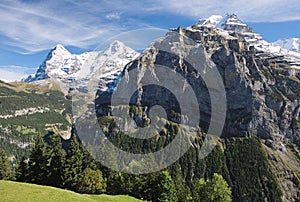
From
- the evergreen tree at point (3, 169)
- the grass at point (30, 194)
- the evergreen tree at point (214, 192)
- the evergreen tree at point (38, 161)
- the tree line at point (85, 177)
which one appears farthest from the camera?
the evergreen tree at point (3, 169)

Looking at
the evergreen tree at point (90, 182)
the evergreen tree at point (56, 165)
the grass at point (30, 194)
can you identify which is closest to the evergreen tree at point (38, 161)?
the evergreen tree at point (56, 165)

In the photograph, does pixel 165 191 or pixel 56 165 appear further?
pixel 165 191

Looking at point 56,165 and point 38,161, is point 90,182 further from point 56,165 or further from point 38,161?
point 38,161

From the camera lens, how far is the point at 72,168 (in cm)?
7694

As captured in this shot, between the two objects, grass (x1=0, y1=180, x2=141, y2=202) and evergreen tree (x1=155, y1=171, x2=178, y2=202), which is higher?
grass (x1=0, y1=180, x2=141, y2=202)

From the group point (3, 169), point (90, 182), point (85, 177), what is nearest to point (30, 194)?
point (85, 177)

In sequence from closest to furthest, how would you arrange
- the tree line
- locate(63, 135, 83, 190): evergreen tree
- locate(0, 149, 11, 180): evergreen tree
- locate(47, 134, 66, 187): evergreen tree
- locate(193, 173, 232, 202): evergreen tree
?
1. locate(63, 135, 83, 190): evergreen tree
2. locate(47, 134, 66, 187): evergreen tree
3. the tree line
4. locate(193, 173, 232, 202): evergreen tree
5. locate(0, 149, 11, 180): evergreen tree

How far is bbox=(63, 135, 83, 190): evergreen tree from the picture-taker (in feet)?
251

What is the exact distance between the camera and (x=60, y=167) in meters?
76.9

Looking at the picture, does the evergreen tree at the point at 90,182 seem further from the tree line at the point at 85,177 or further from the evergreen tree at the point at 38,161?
the evergreen tree at the point at 38,161

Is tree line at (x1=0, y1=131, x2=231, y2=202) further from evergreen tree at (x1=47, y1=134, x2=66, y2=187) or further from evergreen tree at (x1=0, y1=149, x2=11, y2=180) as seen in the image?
evergreen tree at (x1=0, y1=149, x2=11, y2=180)

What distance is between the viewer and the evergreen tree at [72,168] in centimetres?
7638

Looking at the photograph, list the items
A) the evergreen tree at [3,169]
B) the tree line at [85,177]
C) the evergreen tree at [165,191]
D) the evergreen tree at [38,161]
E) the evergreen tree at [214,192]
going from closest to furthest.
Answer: the tree line at [85,177]
the evergreen tree at [38,161]
the evergreen tree at [165,191]
the evergreen tree at [214,192]
the evergreen tree at [3,169]

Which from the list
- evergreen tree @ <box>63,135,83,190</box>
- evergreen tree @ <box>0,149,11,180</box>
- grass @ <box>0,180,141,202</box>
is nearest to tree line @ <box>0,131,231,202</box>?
evergreen tree @ <box>63,135,83,190</box>
